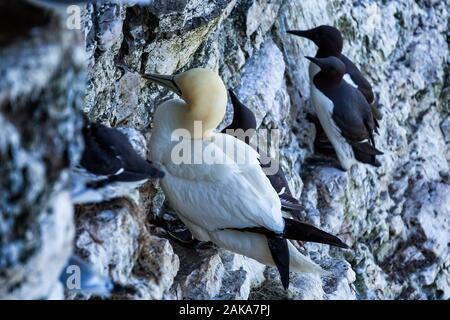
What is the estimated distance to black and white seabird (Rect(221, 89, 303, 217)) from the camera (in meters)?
7.05

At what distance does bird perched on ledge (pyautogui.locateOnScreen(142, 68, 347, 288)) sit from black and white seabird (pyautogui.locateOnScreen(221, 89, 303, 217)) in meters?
0.83

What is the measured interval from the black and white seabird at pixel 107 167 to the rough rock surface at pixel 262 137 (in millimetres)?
124

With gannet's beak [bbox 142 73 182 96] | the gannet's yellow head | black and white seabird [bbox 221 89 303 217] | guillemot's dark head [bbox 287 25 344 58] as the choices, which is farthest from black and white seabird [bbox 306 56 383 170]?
the gannet's yellow head

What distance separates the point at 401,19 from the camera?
35.2 feet

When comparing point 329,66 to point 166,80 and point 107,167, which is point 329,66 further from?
point 107,167

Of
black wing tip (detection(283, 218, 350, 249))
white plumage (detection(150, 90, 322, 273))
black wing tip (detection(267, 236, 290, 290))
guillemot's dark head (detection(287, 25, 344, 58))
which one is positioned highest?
guillemot's dark head (detection(287, 25, 344, 58))

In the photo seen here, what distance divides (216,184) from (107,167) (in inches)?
48.9

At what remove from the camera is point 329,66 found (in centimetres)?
907

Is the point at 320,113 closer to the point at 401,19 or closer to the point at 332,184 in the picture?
the point at 332,184

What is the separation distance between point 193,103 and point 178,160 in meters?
0.36

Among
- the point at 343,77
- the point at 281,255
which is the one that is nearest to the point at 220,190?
the point at 281,255

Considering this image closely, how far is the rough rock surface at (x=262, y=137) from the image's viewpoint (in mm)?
3379

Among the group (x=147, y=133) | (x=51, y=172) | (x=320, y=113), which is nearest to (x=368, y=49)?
(x=320, y=113)

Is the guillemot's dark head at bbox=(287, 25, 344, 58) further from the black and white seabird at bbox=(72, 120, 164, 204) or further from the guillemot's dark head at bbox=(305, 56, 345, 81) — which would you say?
the black and white seabird at bbox=(72, 120, 164, 204)
